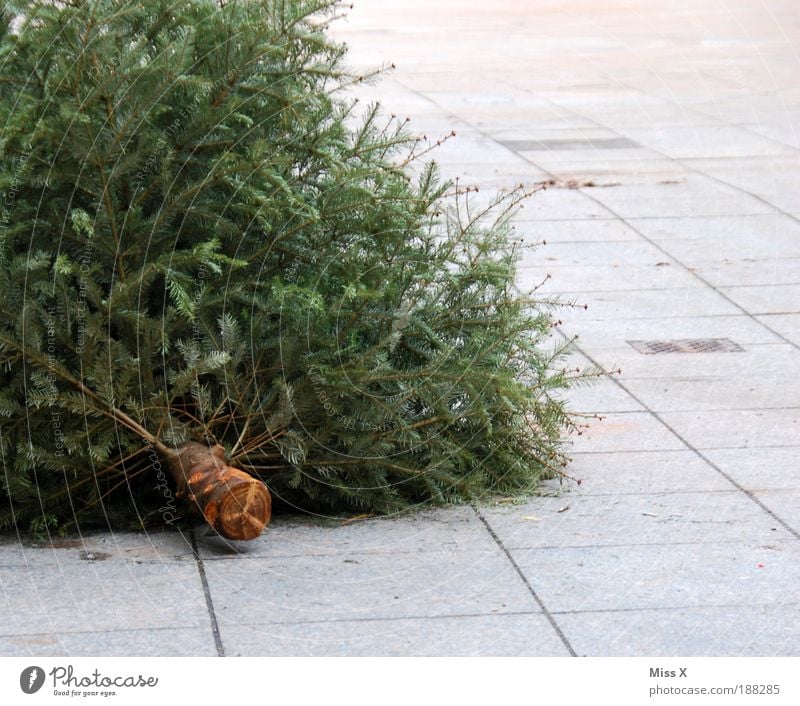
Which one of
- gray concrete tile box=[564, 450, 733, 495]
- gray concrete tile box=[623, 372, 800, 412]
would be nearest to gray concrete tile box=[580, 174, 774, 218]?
gray concrete tile box=[623, 372, 800, 412]

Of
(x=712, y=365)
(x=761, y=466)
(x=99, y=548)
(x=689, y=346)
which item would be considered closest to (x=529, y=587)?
(x=99, y=548)

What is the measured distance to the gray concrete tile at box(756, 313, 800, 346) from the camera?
733 cm

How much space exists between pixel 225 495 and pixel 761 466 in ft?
7.47

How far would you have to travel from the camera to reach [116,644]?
3.82 metres

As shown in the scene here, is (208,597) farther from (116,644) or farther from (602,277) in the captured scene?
(602,277)

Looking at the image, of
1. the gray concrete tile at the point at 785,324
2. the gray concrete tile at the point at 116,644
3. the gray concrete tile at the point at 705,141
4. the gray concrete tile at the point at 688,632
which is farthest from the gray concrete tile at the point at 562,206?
the gray concrete tile at the point at 116,644

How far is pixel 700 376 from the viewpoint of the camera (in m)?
6.63

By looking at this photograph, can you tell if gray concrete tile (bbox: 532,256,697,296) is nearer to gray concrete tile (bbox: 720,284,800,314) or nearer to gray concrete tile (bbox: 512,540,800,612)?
gray concrete tile (bbox: 720,284,800,314)

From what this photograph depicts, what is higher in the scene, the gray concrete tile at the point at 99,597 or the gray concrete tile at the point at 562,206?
the gray concrete tile at the point at 99,597

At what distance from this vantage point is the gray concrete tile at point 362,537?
4.52 metres

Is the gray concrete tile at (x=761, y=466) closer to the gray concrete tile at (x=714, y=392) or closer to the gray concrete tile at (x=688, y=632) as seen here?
the gray concrete tile at (x=714, y=392)

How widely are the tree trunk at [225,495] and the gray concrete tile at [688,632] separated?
1094 millimetres

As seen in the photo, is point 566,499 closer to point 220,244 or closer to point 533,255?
point 220,244

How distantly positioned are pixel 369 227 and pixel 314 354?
0.56 meters
